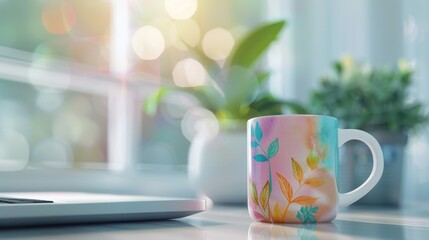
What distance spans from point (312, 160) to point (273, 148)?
4cm

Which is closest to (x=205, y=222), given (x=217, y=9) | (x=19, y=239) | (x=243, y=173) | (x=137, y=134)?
(x=19, y=239)

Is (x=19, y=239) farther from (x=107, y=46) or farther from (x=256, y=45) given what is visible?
(x=107, y=46)

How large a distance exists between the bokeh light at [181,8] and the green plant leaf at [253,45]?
52 centimetres

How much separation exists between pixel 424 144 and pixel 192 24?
0.81 metres

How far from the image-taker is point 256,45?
4.39 feet

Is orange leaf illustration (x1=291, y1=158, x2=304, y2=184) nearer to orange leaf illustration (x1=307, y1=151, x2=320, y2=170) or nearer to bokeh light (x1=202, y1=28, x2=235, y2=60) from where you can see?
orange leaf illustration (x1=307, y1=151, x2=320, y2=170)

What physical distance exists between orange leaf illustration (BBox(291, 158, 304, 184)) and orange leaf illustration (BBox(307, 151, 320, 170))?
0.04ft

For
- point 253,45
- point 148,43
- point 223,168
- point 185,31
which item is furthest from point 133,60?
point 223,168

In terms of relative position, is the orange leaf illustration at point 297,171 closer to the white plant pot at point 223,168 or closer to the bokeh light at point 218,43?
the white plant pot at point 223,168

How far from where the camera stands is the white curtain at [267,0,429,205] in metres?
1.43

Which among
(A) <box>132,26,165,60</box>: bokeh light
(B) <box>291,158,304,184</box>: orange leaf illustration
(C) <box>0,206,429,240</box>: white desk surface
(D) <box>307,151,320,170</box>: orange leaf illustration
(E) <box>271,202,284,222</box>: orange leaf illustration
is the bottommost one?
(C) <box>0,206,429,240</box>: white desk surface

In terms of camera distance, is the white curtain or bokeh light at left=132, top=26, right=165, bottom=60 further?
bokeh light at left=132, top=26, right=165, bottom=60

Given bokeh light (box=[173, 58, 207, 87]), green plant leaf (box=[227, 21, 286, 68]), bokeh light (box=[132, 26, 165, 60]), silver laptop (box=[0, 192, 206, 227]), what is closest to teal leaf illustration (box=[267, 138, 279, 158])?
silver laptop (box=[0, 192, 206, 227])

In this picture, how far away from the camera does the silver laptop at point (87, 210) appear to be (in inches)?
21.7
